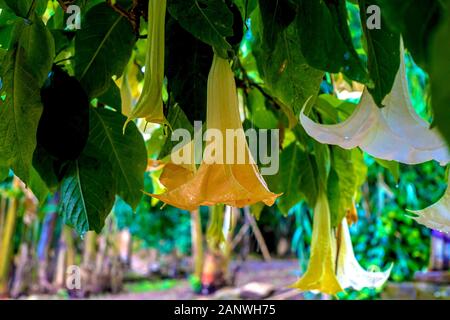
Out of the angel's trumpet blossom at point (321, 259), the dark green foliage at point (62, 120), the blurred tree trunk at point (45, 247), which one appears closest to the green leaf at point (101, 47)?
the dark green foliage at point (62, 120)

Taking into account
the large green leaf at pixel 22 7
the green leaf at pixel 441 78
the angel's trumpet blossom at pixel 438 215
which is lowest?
the angel's trumpet blossom at pixel 438 215

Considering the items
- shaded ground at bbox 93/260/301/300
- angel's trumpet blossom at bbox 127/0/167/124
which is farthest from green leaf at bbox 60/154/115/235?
shaded ground at bbox 93/260/301/300

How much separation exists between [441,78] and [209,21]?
20cm

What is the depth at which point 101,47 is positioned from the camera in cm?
39

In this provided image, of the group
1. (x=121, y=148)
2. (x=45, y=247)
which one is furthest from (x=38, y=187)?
(x=45, y=247)

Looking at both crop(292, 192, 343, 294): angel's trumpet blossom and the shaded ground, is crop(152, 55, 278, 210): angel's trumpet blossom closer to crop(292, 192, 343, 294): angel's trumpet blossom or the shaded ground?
crop(292, 192, 343, 294): angel's trumpet blossom

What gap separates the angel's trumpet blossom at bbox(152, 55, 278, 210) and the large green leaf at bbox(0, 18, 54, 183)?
0.10m

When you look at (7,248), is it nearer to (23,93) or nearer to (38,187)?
(38,187)

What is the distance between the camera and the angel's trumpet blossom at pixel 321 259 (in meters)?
0.47

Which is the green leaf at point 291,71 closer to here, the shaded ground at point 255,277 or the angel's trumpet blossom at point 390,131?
the angel's trumpet blossom at point 390,131

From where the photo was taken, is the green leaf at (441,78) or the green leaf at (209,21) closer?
the green leaf at (441,78)

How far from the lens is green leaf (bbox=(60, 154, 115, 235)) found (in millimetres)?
389

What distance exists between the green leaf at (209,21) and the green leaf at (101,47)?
118mm

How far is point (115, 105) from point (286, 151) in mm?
194
